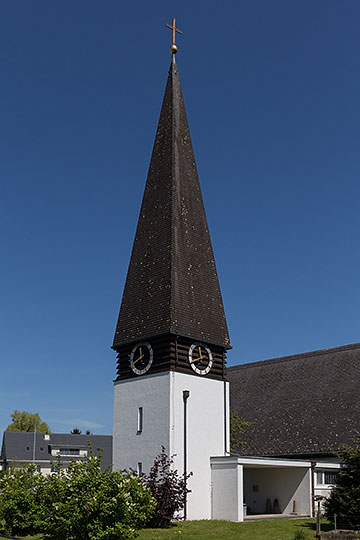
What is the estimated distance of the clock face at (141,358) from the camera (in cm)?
2955

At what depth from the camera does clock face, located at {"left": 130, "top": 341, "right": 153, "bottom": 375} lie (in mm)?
29555

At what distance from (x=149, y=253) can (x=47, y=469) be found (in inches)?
1952

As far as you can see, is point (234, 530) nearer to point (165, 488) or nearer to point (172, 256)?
point (165, 488)

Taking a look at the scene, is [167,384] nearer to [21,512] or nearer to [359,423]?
[21,512]

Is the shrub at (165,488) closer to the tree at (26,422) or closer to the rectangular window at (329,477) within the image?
the rectangular window at (329,477)

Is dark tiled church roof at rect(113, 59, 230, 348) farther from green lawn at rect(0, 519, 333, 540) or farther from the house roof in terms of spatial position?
the house roof

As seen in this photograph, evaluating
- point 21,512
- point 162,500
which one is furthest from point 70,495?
point 162,500

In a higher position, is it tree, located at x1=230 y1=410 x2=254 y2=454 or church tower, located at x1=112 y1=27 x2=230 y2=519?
church tower, located at x1=112 y1=27 x2=230 y2=519

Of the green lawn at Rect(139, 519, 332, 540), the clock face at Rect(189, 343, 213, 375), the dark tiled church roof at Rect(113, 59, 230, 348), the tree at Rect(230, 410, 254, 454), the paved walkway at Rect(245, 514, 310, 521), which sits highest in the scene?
the dark tiled church roof at Rect(113, 59, 230, 348)

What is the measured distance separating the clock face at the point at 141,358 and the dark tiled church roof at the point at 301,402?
971 cm

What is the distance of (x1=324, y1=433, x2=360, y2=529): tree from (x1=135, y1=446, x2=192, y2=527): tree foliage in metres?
5.90

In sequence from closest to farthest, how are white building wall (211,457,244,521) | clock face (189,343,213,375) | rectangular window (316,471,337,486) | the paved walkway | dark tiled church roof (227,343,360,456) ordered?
1. white building wall (211,457,244,521)
2. the paved walkway
3. clock face (189,343,213,375)
4. rectangular window (316,471,337,486)
5. dark tiled church roof (227,343,360,456)

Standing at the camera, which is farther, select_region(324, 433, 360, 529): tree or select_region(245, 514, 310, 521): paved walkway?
select_region(245, 514, 310, 521): paved walkway

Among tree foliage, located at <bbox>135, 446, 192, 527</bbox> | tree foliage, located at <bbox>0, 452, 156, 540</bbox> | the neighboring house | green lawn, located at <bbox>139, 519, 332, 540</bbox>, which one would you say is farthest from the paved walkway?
the neighboring house
